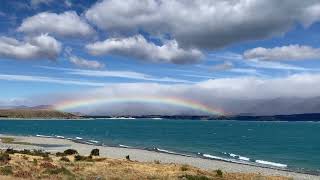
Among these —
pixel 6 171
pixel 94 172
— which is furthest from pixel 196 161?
pixel 6 171

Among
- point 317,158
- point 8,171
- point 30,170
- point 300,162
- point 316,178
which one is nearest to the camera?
point 8,171

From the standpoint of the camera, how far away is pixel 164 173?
149 feet

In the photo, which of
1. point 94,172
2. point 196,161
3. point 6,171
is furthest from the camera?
point 196,161

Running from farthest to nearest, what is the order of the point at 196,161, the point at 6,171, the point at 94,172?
the point at 196,161 < the point at 94,172 < the point at 6,171

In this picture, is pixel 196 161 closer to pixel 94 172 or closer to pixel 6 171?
pixel 94 172

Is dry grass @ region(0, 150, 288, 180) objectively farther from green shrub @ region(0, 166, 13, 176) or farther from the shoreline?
the shoreline

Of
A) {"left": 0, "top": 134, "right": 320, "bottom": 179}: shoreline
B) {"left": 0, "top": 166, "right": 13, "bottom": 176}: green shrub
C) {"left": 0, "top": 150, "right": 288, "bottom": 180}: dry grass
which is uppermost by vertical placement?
{"left": 0, "top": 166, "right": 13, "bottom": 176}: green shrub

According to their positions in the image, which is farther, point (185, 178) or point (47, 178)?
point (185, 178)

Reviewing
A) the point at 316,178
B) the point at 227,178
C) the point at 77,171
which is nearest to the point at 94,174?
the point at 77,171

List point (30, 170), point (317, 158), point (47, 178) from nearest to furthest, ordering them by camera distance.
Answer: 1. point (47, 178)
2. point (30, 170)
3. point (317, 158)

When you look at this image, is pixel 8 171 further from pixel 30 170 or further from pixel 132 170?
pixel 132 170

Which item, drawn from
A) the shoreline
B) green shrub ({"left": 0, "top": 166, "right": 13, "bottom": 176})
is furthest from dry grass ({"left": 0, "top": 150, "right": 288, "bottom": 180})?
the shoreline

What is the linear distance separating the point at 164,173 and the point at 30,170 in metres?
12.5

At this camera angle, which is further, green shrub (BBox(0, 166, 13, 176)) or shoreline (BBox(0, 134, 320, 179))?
shoreline (BBox(0, 134, 320, 179))
